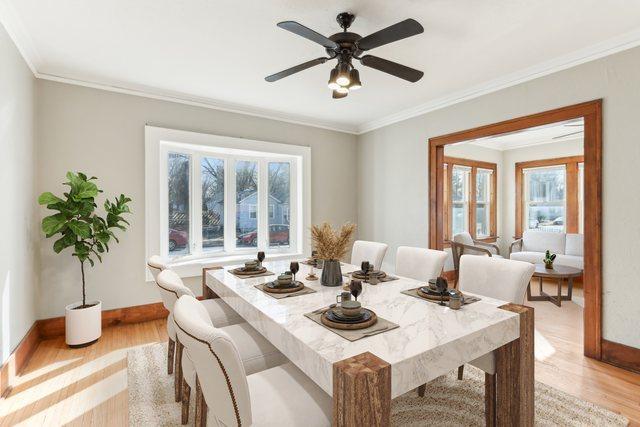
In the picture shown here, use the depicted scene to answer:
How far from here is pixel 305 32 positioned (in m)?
1.77

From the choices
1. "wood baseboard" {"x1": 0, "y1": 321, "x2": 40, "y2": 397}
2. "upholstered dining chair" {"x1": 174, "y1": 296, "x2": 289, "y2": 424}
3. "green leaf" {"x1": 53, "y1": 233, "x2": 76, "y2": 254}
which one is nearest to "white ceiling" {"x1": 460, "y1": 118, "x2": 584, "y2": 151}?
"upholstered dining chair" {"x1": 174, "y1": 296, "x2": 289, "y2": 424}

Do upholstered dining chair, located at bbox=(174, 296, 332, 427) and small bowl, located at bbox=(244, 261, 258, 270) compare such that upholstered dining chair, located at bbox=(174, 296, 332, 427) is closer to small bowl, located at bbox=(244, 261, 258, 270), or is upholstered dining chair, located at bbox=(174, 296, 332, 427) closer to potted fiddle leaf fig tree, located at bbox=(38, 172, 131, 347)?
small bowl, located at bbox=(244, 261, 258, 270)

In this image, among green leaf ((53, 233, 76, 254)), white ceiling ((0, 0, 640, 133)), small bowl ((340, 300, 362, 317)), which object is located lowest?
small bowl ((340, 300, 362, 317))

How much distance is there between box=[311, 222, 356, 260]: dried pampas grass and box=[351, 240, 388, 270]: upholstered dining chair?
0.94m

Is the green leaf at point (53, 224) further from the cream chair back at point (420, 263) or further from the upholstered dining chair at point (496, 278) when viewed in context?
the upholstered dining chair at point (496, 278)

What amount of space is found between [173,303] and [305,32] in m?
1.67

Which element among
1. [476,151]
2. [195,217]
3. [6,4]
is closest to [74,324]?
[195,217]

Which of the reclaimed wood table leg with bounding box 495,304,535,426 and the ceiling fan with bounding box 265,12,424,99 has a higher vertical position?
the ceiling fan with bounding box 265,12,424,99

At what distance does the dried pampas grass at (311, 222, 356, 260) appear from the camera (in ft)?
6.44

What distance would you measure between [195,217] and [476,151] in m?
5.18

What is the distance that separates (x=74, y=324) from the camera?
281 cm

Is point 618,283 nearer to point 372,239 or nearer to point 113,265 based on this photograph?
point 372,239

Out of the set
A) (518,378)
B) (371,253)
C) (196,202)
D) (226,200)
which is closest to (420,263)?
(371,253)

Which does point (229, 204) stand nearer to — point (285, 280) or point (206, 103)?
point (206, 103)
